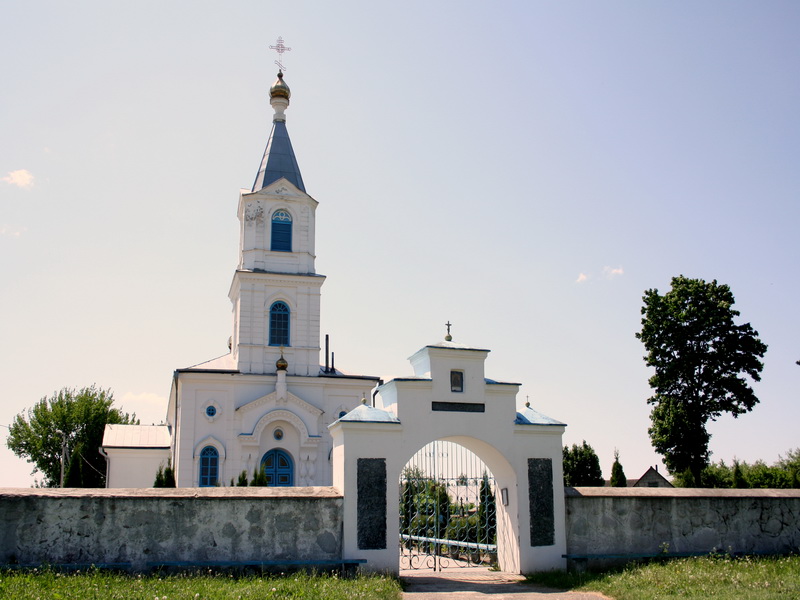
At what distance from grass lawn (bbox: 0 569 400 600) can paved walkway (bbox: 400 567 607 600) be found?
0.82 metres

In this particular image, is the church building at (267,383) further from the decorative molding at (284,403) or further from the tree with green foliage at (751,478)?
the tree with green foliage at (751,478)

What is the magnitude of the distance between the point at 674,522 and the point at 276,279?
686 inches

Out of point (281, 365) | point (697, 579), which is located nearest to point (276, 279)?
Result: point (281, 365)

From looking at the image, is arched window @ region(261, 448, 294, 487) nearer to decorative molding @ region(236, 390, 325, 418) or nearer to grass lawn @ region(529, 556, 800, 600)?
decorative molding @ region(236, 390, 325, 418)

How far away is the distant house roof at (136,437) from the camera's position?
29.2m

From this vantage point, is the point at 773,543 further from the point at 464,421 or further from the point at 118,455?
the point at 118,455

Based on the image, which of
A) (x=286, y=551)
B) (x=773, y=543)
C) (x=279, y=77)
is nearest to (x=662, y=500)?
(x=773, y=543)

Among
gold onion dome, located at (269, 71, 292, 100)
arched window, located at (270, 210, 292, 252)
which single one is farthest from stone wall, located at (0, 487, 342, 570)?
gold onion dome, located at (269, 71, 292, 100)

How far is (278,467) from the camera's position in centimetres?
2612

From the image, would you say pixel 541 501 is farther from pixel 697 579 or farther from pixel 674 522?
pixel 697 579

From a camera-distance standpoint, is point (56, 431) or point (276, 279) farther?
point (56, 431)

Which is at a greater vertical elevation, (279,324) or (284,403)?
(279,324)

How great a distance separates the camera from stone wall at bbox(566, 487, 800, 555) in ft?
47.0

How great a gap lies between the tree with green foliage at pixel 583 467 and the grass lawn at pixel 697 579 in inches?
821
